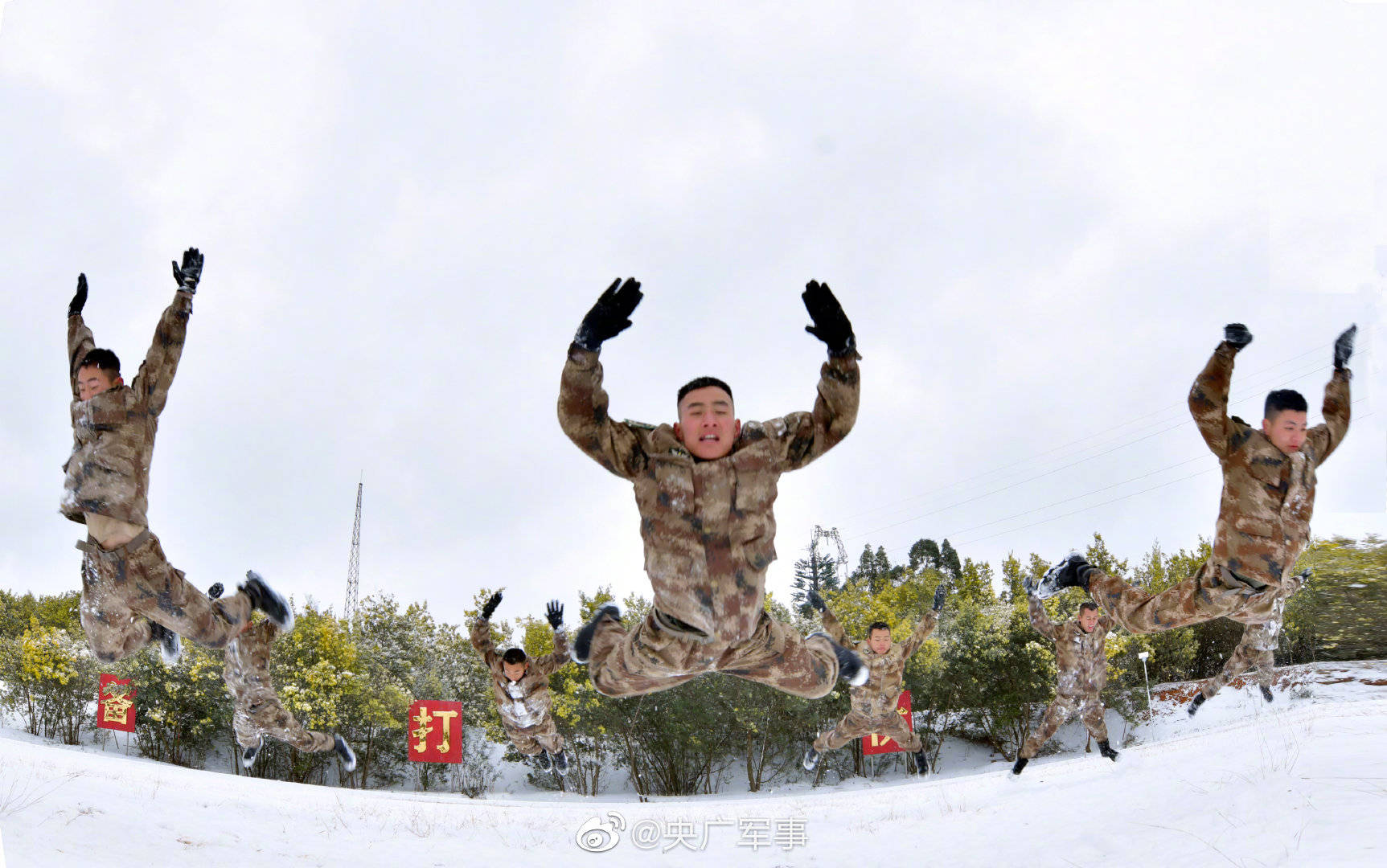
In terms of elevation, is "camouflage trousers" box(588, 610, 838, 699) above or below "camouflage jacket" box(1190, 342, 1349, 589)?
below

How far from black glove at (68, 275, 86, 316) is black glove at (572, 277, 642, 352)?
4783 mm

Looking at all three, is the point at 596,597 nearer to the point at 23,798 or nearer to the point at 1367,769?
the point at 23,798

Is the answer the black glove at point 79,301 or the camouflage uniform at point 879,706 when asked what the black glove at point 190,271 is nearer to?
the black glove at point 79,301

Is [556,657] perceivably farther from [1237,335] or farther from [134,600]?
[1237,335]

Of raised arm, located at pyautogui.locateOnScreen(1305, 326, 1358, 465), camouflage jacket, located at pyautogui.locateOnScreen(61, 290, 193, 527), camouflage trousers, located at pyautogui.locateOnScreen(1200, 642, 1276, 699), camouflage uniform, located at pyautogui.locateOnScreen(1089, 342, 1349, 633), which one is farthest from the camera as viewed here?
camouflage trousers, located at pyautogui.locateOnScreen(1200, 642, 1276, 699)

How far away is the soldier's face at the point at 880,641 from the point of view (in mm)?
11555

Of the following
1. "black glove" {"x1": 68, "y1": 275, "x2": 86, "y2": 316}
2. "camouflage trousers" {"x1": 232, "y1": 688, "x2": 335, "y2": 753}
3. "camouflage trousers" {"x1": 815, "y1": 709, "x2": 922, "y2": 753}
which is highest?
"black glove" {"x1": 68, "y1": 275, "x2": 86, "y2": 316}

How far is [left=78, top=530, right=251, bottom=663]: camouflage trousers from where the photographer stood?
609cm

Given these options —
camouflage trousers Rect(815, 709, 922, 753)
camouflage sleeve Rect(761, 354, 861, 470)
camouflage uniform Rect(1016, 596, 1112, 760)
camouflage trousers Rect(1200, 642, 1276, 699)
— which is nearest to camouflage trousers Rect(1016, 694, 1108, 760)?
camouflage uniform Rect(1016, 596, 1112, 760)

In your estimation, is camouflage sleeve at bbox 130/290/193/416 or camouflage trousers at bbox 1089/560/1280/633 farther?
camouflage trousers at bbox 1089/560/1280/633

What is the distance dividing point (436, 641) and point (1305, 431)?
22.9 meters

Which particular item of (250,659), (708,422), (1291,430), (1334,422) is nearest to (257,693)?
(250,659)

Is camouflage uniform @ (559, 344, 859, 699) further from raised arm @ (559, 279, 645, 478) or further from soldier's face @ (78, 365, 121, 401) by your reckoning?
soldier's face @ (78, 365, 121, 401)

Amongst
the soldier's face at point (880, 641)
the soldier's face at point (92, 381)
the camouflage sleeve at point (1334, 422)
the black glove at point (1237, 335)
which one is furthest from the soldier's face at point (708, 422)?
the soldier's face at point (880, 641)
